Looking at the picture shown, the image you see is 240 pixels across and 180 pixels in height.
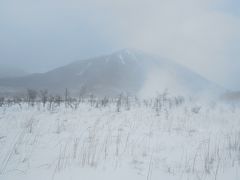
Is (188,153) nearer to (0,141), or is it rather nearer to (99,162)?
(99,162)

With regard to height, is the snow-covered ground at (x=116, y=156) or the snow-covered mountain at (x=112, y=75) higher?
the snow-covered mountain at (x=112, y=75)

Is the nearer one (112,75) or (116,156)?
(116,156)

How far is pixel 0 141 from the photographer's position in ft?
17.6

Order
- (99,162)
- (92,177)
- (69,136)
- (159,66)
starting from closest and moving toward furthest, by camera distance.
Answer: (92,177) < (99,162) < (69,136) < (159,66)

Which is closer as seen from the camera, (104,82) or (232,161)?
(232,161)

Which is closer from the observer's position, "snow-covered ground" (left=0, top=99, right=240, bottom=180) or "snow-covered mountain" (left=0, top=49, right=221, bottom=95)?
"snow-covered ground" (left=0, top=99, right=240, bottom=180)

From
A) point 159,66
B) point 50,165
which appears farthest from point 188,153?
point 159,66

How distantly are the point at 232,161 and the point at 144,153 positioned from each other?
6.39ft

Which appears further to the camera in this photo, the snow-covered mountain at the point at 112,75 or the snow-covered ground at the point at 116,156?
the snow-covered mountain at the point at 112,75

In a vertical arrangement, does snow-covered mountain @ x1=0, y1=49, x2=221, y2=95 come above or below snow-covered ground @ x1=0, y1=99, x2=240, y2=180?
above

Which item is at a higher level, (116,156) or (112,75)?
(112,75)

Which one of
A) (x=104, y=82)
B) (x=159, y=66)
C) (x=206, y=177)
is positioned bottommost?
(x=206, y=177)

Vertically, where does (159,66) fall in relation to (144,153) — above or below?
above

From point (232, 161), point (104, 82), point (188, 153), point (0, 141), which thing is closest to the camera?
point (232, 161)
